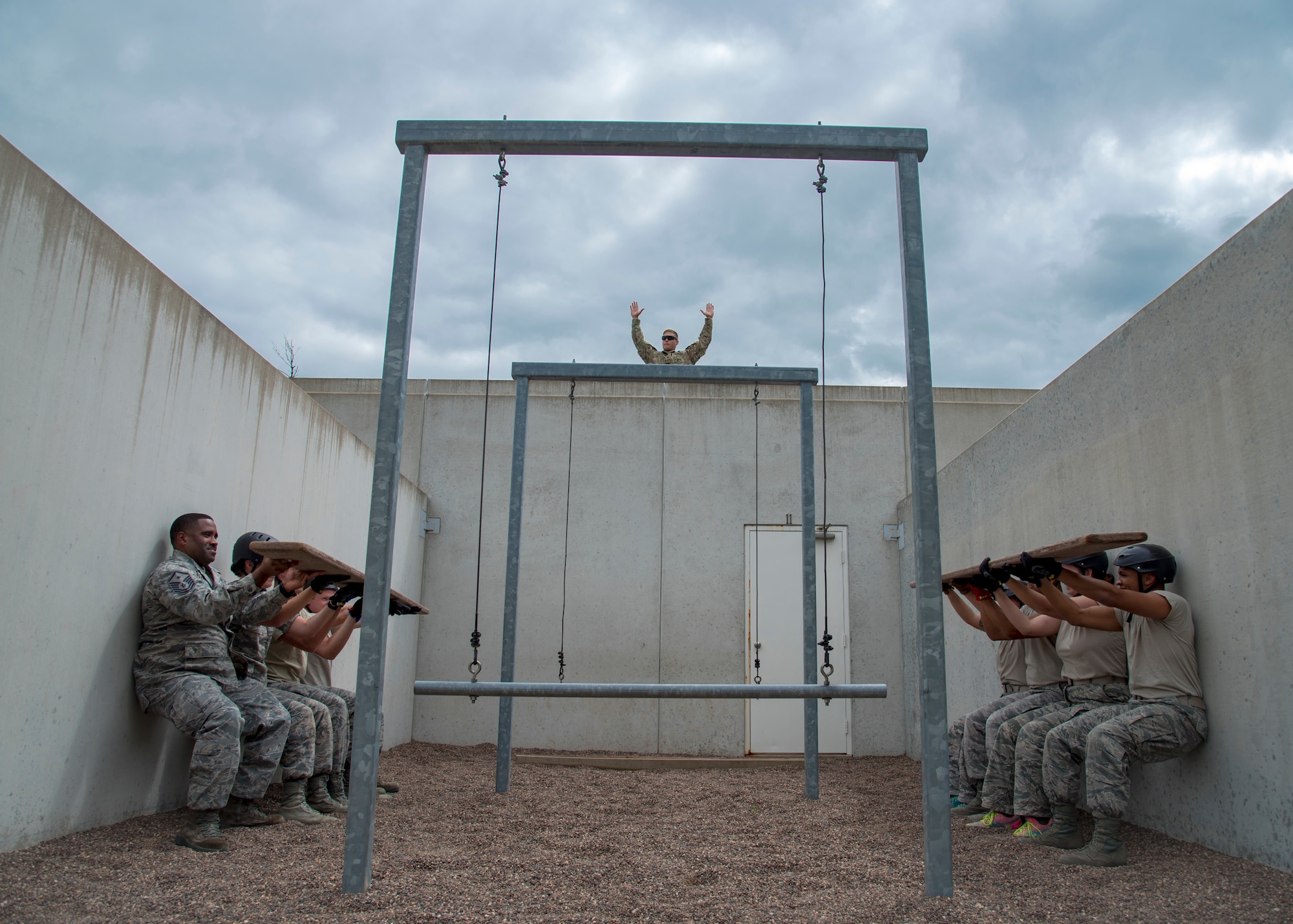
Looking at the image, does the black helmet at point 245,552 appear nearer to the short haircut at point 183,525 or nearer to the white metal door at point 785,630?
the short haircut at point 183,525

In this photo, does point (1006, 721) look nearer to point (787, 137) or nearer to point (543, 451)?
point (787, 137)

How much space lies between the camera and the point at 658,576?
729cm

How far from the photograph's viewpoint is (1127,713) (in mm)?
3051

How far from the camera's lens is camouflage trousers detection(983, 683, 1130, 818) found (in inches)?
136

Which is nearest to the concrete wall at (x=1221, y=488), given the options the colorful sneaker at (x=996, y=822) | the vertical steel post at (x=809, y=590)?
the colorful sneaker at (x=996, y=822)

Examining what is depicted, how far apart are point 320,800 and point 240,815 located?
0.55m

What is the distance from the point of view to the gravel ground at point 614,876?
238 cm

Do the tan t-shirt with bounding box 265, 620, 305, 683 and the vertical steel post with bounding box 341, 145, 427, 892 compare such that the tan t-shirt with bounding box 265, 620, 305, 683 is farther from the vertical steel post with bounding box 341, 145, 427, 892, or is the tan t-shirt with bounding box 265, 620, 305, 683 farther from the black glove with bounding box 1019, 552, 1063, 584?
the black glove with bounding box 1019, 552, 1063, 584

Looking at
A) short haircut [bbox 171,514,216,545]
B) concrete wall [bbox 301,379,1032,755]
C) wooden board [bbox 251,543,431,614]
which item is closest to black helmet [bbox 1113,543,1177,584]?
wooden board [bbox 251,543,431,614]

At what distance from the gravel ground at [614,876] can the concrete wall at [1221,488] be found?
0.21 meters

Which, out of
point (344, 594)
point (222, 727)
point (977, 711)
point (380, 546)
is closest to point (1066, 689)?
point (977, 711)

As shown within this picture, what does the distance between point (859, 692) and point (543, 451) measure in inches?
200

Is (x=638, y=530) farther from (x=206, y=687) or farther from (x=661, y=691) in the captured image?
(x=661, y=691)

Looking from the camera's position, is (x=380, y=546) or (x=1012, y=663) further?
(x=1012, y=663)
